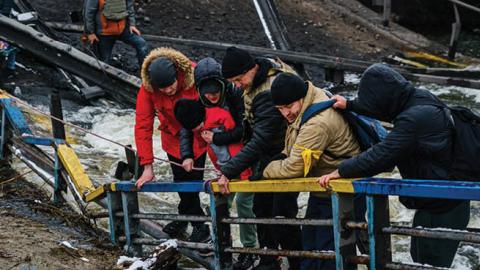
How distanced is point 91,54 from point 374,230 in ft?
27.1

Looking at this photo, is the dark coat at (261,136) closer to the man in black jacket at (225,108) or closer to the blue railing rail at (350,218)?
the blue railing rail at (350,218)

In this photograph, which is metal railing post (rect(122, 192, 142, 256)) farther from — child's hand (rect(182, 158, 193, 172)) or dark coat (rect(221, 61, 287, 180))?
dark coat (rect(221, 61, 287, 180))

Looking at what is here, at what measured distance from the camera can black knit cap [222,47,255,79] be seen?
477cm

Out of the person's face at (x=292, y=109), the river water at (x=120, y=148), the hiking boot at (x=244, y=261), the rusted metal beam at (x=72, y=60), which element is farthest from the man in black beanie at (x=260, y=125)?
the rusted metal beam at (x=72, y=60)

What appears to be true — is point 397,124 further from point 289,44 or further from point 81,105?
point 289,44

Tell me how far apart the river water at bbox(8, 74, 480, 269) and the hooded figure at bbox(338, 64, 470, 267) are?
9.32ft

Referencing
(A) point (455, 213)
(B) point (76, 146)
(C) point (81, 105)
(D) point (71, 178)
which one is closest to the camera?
(A) point (455, 213)

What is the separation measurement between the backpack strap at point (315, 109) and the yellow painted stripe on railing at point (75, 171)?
268 cm

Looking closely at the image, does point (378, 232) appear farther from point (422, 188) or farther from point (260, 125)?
point (260, 125)

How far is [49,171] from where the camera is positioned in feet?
23.4

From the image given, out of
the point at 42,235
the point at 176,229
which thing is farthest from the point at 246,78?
the point at 42,235

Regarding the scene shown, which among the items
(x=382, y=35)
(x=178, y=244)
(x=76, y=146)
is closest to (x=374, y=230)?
(x=178, y=244)

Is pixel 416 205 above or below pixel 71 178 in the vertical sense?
above

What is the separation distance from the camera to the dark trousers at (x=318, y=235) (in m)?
4.61
